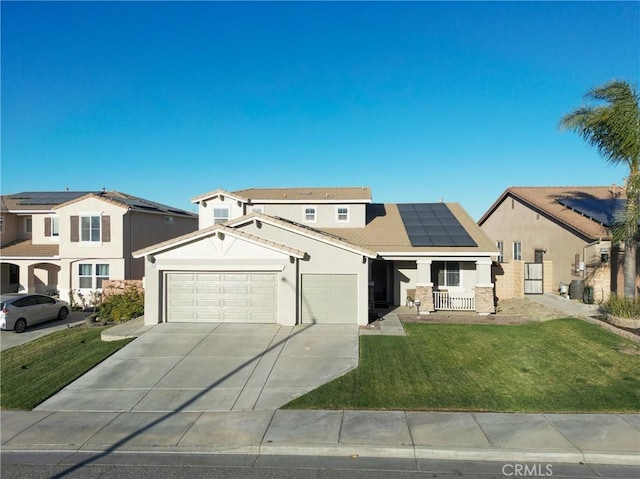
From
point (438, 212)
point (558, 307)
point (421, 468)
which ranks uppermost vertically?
point (438, 212)

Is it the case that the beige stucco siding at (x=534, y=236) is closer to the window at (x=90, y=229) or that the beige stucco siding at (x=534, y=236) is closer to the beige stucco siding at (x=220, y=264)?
the beige stucco siding at (x=220, y=264)

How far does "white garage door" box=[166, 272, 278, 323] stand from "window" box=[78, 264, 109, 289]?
27.7 feet

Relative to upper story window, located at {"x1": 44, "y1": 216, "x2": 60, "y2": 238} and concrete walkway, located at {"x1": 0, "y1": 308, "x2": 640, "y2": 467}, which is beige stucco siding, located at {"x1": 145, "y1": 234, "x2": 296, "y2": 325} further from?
upper story window, located at {"x1": 44, "y1": 216, "x2": 60, "y2": 238}

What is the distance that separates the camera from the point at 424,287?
56.6 feet

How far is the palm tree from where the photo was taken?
44.6 feet

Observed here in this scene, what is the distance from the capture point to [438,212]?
72.8 ft

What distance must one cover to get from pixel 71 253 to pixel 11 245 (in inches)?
230

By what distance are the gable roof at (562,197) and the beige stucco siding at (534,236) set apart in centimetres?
43

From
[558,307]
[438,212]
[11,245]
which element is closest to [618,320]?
[558,307]

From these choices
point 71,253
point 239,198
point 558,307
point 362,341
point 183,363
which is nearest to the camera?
point 183,363

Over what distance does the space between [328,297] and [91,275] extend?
14.3 m

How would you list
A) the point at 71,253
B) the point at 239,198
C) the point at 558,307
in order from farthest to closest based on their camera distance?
the point at 71,253, the point at 239,198, the point at 558,307

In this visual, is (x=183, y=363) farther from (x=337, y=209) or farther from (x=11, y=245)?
(x=11, y=245)

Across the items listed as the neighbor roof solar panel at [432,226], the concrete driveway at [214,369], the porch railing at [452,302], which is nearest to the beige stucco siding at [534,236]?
the neighbor roof solar panel at [432,226]
